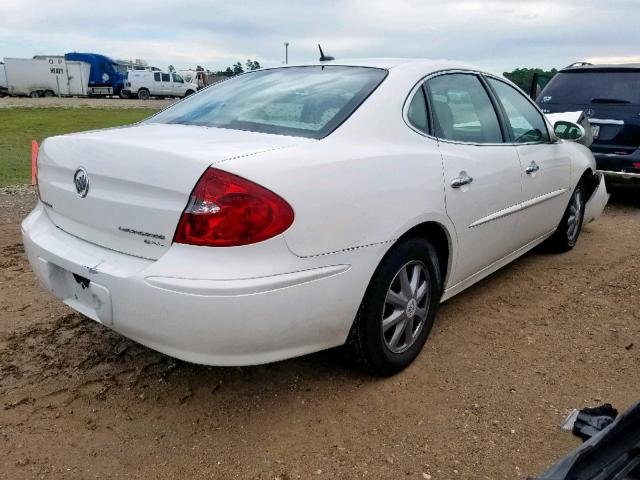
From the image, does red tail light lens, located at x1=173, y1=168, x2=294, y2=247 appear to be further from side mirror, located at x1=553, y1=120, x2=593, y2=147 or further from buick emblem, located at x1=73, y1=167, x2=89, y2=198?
side mirror, located at x1=553, y1=120, x2=593, y2=147

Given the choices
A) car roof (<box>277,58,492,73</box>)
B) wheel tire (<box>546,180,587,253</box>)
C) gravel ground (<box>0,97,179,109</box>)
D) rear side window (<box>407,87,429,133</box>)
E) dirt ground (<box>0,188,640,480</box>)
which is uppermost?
car roof (<box>277,58,492,73</box>)

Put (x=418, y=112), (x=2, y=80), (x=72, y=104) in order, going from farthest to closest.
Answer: (x=2, y=80) < (x=72, y=104) < (x=418, y=112)

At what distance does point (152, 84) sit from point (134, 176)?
37648 mm

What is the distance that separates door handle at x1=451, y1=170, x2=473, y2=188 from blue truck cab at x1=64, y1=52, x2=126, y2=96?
40.2 meters

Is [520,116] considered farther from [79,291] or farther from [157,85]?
[157,85]

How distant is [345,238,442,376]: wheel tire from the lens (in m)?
2.56

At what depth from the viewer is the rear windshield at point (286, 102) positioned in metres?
2.62

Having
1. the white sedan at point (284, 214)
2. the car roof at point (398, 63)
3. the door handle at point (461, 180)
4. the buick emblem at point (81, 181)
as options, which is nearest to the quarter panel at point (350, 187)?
the white sedan at point (284, 214)

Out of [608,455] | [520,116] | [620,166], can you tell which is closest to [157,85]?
[620,166]

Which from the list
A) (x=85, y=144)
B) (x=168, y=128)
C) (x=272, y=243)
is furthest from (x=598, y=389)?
(x=85, y=144)

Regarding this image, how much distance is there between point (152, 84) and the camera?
3716 centimetres

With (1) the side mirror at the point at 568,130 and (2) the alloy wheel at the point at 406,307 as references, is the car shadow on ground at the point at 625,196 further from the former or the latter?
(2) the alloy wheel at the point at 406,307

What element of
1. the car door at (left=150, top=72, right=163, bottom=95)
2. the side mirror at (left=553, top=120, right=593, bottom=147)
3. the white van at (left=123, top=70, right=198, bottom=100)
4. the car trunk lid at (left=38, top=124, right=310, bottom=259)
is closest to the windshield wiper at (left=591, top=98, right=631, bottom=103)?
the side mirror at (left=553, top=120, right=593, bottom=147)

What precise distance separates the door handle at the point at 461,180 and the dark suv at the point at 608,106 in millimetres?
4165
